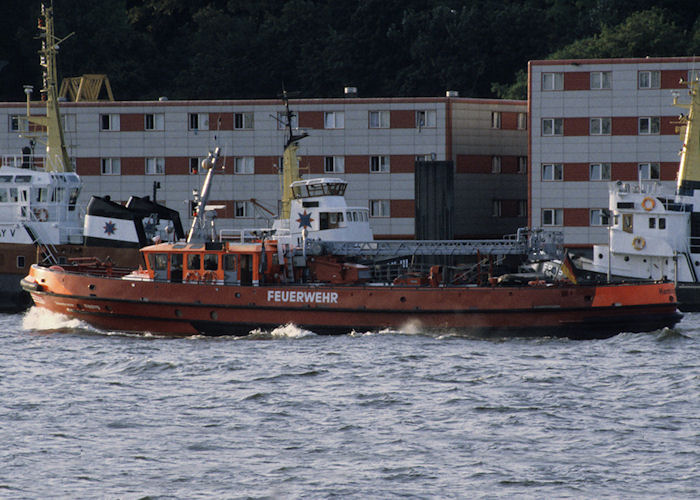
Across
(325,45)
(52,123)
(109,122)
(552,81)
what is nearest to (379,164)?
(552,81)

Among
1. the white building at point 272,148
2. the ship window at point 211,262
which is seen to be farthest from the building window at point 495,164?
the ship window at point 211,262

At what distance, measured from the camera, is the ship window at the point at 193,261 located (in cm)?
3919

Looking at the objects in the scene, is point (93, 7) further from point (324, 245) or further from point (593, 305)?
point (593, 305)

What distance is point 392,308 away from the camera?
124 ft

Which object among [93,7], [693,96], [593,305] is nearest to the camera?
[593,305]

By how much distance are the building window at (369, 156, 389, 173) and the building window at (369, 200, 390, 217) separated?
1.58 meters

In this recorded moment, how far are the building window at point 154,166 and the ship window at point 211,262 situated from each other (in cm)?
2456

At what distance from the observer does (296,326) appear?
1511 inches

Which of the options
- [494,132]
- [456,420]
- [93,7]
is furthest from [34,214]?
[93,7]

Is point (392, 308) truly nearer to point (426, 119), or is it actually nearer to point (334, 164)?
point (334, 164)

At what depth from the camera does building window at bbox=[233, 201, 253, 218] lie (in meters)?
62.3

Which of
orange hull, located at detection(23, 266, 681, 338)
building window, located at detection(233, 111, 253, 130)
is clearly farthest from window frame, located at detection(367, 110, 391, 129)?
orange hull, located at detection(23, 266, 681, 338)

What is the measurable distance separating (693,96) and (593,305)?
660 inches

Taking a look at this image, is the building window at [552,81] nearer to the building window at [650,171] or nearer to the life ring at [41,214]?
the building window at [650,171]
